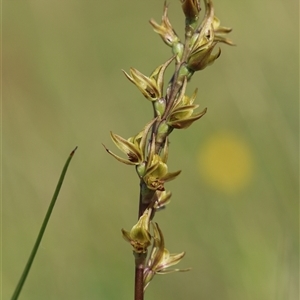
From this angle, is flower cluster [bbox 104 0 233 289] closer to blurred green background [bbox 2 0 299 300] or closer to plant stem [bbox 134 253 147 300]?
plant stem [bbox 134 253 147 300]

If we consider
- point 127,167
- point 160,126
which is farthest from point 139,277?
point 127,167

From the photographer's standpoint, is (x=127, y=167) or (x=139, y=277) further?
(x=127, y=167)

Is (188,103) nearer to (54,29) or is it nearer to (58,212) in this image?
(58,212)

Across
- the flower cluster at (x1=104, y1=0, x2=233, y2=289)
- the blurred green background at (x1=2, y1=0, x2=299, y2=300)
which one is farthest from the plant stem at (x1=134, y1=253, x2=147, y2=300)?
the blurred green background at (x1=2, y1=0, x2=299, y2=300)

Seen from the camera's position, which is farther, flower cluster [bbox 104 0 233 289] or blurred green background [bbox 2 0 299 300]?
blurred green background [bbox 2 0 299 300]

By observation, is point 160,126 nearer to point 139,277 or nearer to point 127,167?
point 139,277

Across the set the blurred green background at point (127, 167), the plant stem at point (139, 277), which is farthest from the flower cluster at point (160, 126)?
the blurred green background at point (127, 167)

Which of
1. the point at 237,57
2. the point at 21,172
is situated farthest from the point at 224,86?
the point at 21,172

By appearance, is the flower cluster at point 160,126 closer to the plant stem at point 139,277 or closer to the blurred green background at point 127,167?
the plant stem at point 139,277
